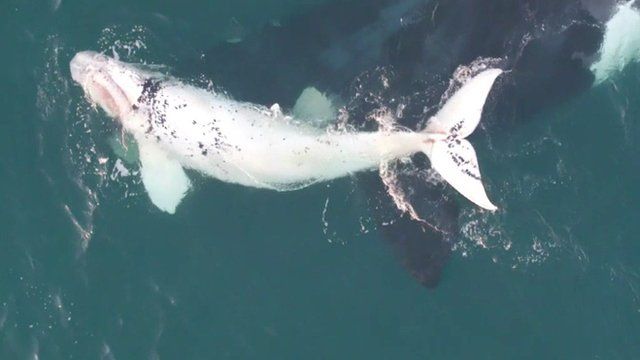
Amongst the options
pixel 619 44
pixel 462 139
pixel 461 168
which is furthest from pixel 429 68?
pixel 619 44

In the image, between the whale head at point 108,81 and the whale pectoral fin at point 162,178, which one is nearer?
the whale pectoral fin at point 162,178

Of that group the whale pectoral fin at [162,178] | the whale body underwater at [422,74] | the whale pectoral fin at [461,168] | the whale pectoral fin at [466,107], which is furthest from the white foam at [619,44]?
the whale pectoral fin at [162,178]

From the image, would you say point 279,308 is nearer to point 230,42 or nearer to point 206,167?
point 206,167

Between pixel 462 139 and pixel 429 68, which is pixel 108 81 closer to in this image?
pixel 429 68

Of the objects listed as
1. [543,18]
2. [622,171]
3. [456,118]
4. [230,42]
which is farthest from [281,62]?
[622,171]

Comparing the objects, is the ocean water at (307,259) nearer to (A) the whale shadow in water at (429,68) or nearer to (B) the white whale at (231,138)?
(B) the white whale at (231,138)

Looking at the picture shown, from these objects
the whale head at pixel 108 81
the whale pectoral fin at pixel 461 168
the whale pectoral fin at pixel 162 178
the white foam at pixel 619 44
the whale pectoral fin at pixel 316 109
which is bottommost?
the whale pectoral fin at pixel 162 178

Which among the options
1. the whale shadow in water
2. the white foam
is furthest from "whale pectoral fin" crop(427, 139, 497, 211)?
the white foam

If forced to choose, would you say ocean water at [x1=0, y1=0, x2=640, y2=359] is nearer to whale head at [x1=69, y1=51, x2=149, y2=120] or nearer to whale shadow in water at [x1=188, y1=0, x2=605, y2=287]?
whale head at [x1=69, y1=51, x2=149, y2=120]
